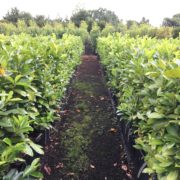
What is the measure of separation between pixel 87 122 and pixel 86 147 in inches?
43.9

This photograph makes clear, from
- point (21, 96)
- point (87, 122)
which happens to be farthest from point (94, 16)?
point (21, 96)

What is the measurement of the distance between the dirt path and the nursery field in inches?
0.5

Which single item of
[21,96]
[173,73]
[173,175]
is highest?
[173,73]

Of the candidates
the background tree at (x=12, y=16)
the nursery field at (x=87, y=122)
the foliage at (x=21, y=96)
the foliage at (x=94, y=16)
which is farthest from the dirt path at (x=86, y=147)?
the background tree at (x=12, y=16)

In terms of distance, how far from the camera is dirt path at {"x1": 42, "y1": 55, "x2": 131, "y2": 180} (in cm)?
357

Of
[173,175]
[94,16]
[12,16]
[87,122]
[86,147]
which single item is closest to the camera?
[173,175]

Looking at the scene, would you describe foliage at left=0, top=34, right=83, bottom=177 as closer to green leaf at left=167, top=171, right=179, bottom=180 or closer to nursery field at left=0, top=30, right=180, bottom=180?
nursery field at left=0, top=30, right=180, bottom=180

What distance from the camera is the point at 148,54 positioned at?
3.33m

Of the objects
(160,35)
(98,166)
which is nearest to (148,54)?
(98,166)

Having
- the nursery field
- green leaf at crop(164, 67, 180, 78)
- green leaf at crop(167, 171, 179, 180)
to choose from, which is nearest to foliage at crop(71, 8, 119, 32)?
the nursery field

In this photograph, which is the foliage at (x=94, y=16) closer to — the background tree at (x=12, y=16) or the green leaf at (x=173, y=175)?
the background tree at (x=12, y=16)

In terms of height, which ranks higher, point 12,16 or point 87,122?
point 12,16

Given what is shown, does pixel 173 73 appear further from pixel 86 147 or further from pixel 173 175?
pixel 86 147

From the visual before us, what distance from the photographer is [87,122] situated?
17.5 ft
